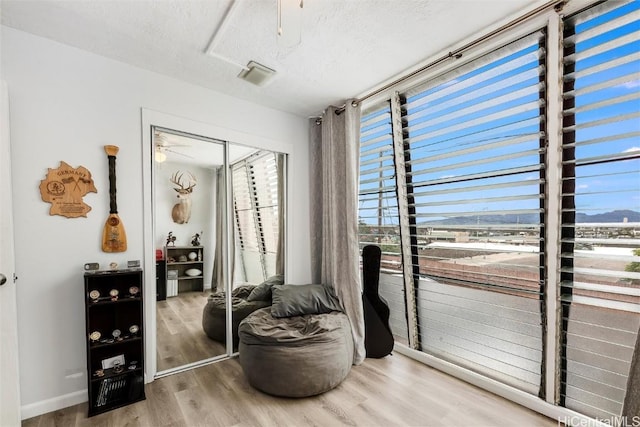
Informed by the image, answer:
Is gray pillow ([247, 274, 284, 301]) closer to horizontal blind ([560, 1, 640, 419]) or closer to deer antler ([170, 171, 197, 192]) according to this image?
deer antler ([170, 171, 197, 192])

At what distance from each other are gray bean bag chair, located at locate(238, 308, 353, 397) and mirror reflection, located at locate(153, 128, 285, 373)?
58 cm

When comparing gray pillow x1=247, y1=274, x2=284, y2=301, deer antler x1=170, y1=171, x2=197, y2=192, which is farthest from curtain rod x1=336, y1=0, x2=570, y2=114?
gray pillow x1=247, y1=274, x2=284, y2=301

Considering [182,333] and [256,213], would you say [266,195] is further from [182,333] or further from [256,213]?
[182,333]

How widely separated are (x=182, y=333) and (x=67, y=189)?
1.48 m

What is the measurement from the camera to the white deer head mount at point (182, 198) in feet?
8.18

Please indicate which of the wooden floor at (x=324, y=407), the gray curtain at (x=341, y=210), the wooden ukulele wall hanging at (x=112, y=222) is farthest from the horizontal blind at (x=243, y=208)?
the wooden floor at (x=324, y=407)

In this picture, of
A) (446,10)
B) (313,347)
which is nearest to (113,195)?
(313,347)

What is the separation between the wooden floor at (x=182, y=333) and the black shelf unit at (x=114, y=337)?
0.25 m

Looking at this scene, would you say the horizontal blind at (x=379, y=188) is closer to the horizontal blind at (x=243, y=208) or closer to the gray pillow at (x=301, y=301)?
the gray pillow at (x=301, y=301)

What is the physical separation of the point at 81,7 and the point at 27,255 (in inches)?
62.4

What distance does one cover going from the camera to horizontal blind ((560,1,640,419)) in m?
1.48

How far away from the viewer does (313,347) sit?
2.13 meters

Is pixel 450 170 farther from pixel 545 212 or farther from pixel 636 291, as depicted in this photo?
pixel 636 291

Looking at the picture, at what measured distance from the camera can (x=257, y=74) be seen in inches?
91.2
